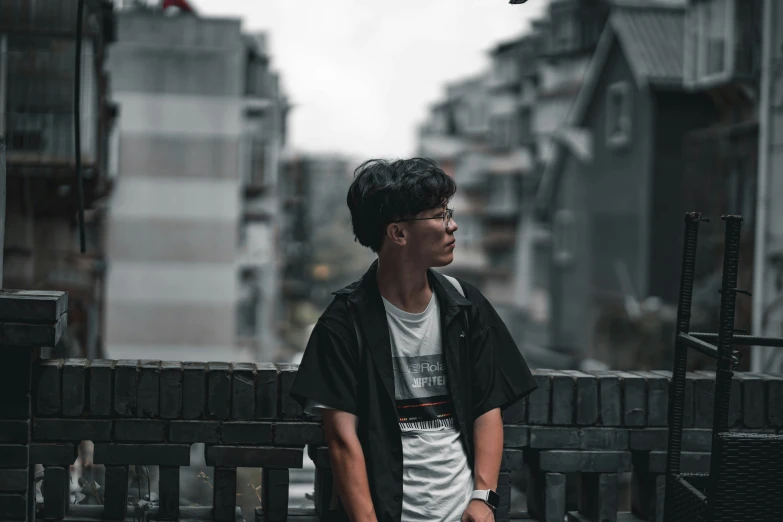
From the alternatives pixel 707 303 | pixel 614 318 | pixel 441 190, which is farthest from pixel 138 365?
pixel 614 318

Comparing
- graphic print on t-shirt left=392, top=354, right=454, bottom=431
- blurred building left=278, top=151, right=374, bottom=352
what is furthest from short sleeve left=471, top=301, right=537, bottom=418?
blurred building left=278, top=151, right=374, bottom=352

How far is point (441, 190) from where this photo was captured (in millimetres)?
3326

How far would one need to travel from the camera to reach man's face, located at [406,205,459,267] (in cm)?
336

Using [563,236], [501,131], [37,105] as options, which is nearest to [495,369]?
[37,105]

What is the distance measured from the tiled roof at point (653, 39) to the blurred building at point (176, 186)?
1292 cm

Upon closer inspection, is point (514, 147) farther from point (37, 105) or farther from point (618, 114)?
point (37, 105)

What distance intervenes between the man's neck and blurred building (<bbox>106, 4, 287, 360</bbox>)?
98.6ft

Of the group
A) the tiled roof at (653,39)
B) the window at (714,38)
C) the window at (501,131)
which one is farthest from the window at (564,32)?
the window at (714,38)

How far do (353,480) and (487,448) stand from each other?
1.50ft

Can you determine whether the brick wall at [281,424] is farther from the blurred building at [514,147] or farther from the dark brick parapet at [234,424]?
the blurred building at [514,147]

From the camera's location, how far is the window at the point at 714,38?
20.7 metres

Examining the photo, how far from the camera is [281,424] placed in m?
4.22

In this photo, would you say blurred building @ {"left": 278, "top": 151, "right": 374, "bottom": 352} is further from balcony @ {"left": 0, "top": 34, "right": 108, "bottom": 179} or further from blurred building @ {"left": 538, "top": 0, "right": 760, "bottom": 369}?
balcony @ {"left": 0, "top": 34, "right": 108, "bottom": 179}

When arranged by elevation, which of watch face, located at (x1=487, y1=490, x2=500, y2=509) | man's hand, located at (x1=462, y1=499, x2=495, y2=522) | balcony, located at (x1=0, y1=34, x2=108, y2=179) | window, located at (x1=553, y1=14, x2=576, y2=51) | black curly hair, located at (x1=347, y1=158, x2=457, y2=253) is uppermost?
window, located at (x1=553, y1=14, x2=576, y2=51)
